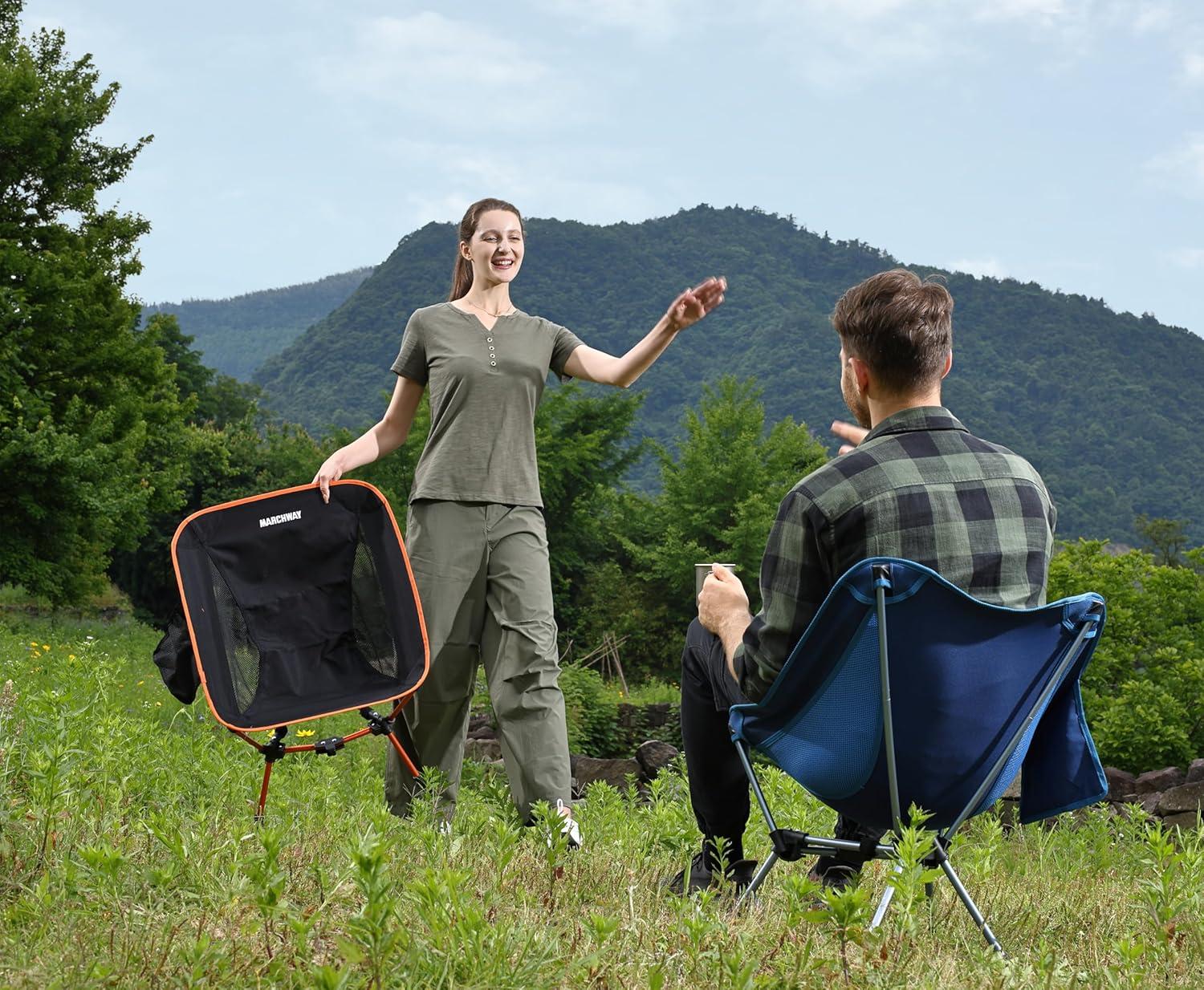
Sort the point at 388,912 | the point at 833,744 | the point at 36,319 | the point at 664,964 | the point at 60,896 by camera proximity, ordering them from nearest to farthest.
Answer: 1. the point at 388,912
2. the point at 664,964
3. the point at 60,896
4. the point at 833,744
5. the point at 36,319

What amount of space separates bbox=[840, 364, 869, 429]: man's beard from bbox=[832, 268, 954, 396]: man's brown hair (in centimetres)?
7

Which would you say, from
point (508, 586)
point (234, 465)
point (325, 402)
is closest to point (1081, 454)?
point (325, 402)

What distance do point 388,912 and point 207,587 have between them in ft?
7.84

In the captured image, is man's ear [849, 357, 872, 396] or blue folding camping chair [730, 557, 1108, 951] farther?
man's ear [849, 357, 872, 396]

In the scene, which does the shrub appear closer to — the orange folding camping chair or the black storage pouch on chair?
the orange folding camping chair

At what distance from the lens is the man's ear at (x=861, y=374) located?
8.44ft

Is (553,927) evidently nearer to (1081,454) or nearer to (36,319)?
(36,319)

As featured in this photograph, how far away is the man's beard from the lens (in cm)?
262

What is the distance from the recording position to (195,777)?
390 cm

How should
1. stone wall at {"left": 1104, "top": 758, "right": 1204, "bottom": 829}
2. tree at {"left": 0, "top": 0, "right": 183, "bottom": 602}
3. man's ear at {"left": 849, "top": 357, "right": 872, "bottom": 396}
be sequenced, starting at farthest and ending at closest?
tree at {"left": 0, "top": 0, "right": 183, "bottom": 602}
stone wall at {"left": 1104, "top": 758, "right": 1204, "bottom": 829}
man's ear at {"left": 849, "top": 357, "right": 872, "bottom": 396}

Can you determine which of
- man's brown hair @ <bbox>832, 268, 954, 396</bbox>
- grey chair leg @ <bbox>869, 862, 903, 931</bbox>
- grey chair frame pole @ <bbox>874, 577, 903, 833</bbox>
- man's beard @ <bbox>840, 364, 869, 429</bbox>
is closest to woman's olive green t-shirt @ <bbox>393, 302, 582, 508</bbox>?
man's beard @ <bbox>840, 364, 869, 429</bbox>

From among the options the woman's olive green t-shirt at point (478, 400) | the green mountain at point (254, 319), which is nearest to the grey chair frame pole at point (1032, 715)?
the woman's olive green t-shirt at point (478, 400)

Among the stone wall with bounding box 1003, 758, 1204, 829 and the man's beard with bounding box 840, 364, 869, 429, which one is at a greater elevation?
the man's beard with bounding box 840, 364, 869, 429

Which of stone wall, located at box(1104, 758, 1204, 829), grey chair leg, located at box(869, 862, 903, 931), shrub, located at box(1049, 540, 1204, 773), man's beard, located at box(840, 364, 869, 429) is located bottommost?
stone wall, located at box(1104, 758, 1204, 829)
